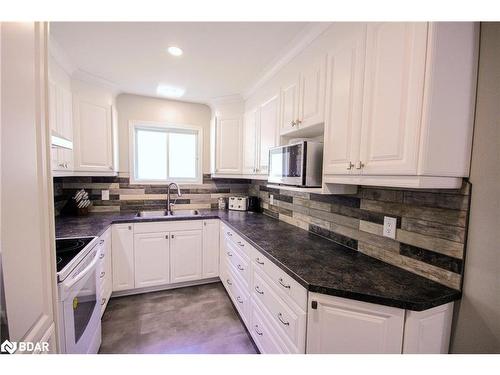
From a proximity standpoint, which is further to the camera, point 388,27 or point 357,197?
point 357,197

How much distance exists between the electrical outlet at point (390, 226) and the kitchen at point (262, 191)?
0.04 feet

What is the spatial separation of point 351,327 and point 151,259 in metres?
2.11

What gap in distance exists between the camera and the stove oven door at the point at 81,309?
1126 millimetres

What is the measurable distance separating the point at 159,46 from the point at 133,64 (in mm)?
467

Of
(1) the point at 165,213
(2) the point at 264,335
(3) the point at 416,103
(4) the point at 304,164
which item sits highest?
(3) the point at 416,103

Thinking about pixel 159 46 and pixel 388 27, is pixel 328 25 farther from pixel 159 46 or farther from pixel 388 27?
pixel 159 46

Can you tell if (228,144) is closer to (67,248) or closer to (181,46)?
(181,46)

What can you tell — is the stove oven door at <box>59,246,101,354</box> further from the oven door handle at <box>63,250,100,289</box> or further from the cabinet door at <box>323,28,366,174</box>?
the cabinet door at <box>323,28,366,174</box>

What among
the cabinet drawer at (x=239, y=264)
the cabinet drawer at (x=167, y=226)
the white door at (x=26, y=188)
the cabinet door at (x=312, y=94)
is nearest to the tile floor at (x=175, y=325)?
the cabinet drawer at (x=239, y=264)

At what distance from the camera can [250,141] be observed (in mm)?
2490

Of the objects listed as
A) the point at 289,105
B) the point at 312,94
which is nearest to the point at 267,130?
the point at 289,105

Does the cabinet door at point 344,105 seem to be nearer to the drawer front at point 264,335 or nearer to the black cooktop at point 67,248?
the drawer front at point 264,335
